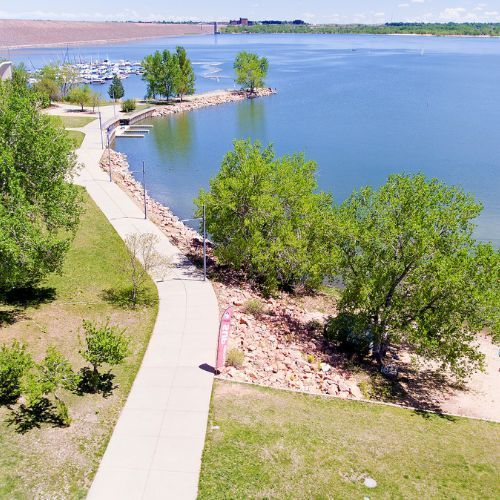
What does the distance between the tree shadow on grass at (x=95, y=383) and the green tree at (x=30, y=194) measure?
5.72m

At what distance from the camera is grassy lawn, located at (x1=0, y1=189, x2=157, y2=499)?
15430mm

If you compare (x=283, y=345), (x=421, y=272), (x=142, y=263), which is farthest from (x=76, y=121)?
(x=421, y=272)

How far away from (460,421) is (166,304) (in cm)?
1522

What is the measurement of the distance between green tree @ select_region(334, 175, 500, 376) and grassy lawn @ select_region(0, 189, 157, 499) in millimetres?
10967

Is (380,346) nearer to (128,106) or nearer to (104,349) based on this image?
(104,349)

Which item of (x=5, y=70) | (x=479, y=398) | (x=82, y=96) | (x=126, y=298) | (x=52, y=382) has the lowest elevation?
(x=479, y=398)

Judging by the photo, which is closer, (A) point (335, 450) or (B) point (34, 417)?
(A) point (335, 450)

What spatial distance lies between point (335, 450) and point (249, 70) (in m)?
111

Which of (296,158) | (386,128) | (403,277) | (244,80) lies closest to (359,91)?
(244,80)

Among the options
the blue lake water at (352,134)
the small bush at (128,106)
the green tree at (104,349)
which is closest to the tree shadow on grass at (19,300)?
the green tree at (104,349)

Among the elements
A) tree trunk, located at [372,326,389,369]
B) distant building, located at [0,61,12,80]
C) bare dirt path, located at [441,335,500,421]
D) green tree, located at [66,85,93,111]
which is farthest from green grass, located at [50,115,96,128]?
bare dirt path, located at [441,335,500,421]

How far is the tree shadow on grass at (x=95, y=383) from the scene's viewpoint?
19672mm

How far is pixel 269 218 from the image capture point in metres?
30.8

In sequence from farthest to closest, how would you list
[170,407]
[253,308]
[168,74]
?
[168,74], [253,308], [170,407]
